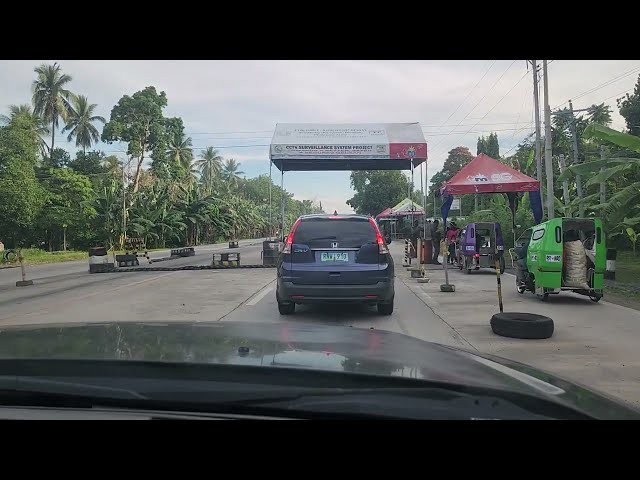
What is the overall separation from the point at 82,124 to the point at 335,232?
161 feet

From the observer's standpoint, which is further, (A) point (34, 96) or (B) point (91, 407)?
(A) point (34, 96)

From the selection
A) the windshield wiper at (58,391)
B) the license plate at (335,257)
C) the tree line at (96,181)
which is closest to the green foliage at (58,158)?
the tree line at (96,181)

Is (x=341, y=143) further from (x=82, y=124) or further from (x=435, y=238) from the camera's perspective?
(x=82, y=124)

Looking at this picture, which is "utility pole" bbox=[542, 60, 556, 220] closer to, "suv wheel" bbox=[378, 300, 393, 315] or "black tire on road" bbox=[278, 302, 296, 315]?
"suv wheel" bbox=[378, 300, 393, 315]

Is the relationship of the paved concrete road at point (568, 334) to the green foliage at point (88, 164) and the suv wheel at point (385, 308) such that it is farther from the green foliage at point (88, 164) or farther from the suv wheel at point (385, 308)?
the green foliage at point (88, 164)

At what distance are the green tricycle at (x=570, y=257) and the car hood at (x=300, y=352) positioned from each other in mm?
7818

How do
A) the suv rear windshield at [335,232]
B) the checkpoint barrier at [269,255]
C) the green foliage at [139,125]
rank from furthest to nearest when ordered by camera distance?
the green foliage at [139,125] → the checkpoint barrier at [269,255] → the suv rear windshield at [335,232]

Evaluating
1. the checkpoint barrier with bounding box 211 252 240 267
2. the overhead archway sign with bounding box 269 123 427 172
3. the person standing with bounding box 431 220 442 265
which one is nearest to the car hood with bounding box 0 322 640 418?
the overhead archway sign with bounding box 269 123 427 172

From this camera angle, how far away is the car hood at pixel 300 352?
2.33 meters

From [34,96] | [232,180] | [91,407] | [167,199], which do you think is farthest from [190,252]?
[232,180]
